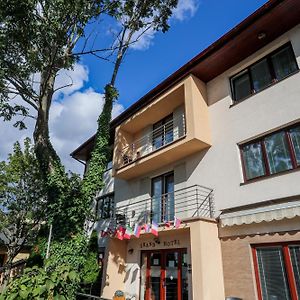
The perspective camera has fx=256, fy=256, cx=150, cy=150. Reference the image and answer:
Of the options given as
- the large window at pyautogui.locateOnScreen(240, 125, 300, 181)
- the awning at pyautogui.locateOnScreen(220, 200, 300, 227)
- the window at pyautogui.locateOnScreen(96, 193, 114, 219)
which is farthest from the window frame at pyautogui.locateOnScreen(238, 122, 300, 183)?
the window at pyautogui.locateOnScreen(96, 193, 114, 219)

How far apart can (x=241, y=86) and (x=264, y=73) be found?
57.4 inches

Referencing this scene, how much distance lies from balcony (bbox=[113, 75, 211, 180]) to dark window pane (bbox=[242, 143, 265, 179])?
2.49m

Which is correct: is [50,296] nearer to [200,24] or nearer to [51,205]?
[51,205]

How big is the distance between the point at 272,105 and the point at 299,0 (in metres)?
4.78

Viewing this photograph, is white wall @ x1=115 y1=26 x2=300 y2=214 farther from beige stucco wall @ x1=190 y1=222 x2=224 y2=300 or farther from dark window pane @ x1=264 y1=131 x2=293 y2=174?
beige stucco wall @ x1=190 y1=222 x2=224 y2=300

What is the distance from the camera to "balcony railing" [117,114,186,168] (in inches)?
707

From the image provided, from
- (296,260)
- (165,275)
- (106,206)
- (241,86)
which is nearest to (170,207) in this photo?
(165,275)

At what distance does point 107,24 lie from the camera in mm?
17281

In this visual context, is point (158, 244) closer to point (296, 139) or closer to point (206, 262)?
point (206, 262)

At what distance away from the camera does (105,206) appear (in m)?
23.8

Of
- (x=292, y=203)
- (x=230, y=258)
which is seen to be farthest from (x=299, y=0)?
(x=230, y=258)

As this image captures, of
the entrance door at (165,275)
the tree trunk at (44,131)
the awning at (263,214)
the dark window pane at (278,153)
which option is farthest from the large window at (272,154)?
the tree trunk at (44,131)

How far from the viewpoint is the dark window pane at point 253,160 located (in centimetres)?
1228

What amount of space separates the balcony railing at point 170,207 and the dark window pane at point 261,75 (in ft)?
20.4
